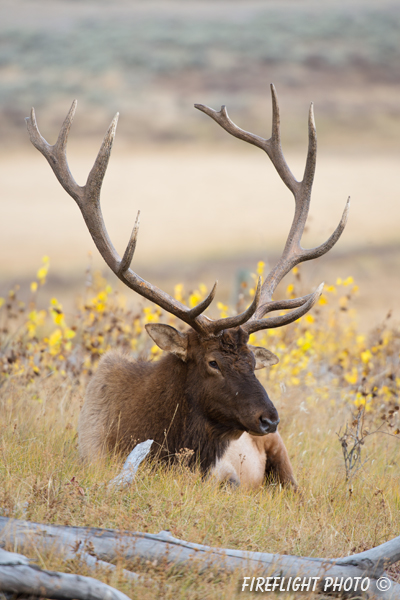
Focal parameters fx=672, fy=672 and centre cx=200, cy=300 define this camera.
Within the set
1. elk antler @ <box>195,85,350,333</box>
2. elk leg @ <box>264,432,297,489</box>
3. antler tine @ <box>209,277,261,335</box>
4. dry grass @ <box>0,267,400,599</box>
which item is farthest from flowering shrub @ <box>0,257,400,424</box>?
antler tine @ <box>209,277,261,335</box>

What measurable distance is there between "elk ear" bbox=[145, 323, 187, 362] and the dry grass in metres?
0.86

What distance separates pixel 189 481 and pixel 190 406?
1.98 ft

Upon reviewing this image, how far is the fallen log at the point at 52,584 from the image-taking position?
106 inches

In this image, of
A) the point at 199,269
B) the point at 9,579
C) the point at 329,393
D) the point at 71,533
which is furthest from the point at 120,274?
the point at 199,269

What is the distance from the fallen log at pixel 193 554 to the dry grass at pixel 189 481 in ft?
0.20

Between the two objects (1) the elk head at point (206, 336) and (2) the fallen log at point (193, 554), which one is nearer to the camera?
(2) the fallen log at point (193, 554)

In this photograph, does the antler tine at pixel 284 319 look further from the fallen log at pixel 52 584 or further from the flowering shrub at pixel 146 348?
the fallen log at pixel 52 584

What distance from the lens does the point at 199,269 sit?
3612 cm

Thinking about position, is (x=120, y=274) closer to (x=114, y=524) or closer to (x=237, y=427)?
(x=237, y=427)

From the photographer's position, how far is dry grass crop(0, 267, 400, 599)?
11.9 ft

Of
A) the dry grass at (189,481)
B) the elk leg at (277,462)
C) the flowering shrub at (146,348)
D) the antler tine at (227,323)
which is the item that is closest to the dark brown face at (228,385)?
the antler tine at (227,323)

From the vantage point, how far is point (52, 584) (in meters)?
2.70

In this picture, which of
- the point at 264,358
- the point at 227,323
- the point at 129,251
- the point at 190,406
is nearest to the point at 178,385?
the point at 190,406

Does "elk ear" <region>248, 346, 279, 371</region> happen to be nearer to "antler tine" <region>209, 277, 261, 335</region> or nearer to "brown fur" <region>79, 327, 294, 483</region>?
"brown fur" <region>79, 327, 294, 483</region>
